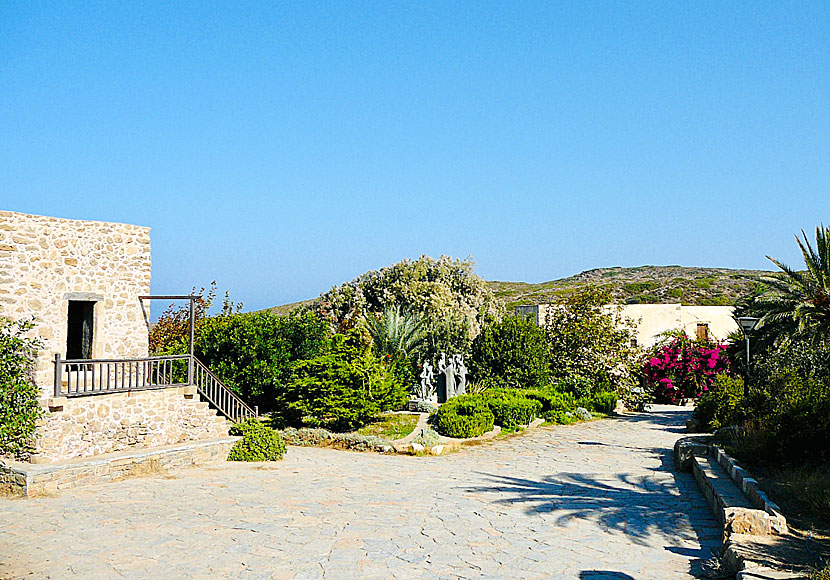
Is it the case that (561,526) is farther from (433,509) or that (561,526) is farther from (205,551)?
(205,551)

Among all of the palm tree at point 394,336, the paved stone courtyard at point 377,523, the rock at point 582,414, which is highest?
the palm tree at point 394,336

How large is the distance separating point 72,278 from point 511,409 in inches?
436

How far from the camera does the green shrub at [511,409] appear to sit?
18219 mm

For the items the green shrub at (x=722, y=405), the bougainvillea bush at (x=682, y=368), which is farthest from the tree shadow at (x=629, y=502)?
the bougainvillea bush at (x=682, y=368)

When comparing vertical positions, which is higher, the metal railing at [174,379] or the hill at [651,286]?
the hill at [651,286]

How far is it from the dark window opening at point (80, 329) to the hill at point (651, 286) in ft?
119

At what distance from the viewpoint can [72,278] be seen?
16.0 meters

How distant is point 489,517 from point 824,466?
4.62 metres

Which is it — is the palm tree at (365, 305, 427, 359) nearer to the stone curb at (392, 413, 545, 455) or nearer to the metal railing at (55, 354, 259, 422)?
the metal railing at (55, 354, 259, 422)

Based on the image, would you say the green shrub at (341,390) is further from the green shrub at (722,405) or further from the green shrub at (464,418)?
the green shrub at (722,405)

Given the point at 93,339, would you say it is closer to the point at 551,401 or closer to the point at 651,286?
the point at 551,401

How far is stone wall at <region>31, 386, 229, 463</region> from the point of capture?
13422 mm

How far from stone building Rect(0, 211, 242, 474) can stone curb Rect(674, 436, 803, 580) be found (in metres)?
9.61


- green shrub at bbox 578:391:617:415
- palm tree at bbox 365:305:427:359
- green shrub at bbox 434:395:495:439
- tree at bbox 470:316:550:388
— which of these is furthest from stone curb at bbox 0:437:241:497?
green shrub at bbox 578:391:617:415
